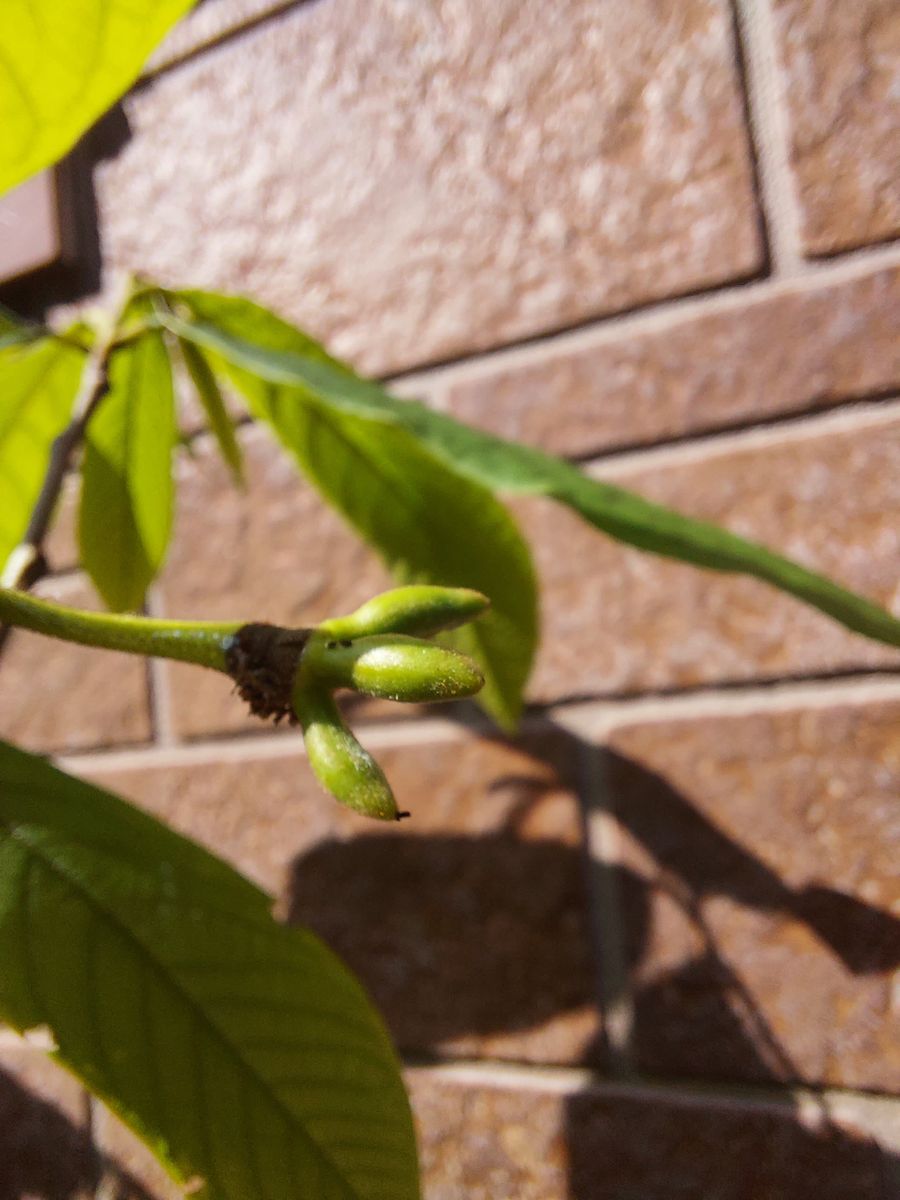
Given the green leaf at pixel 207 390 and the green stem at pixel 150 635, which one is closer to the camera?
the green stem at pixel 150 635

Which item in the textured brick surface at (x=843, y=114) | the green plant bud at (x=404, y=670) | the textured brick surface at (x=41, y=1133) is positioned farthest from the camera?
the textured brick surface at (x=41, y=1133)

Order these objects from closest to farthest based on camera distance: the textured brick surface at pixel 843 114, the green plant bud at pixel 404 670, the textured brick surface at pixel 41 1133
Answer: the green plant bud at pixel 404 670 → the textured brick surface at pixel 843 114 → the textured brick surface at pixel 41 1133

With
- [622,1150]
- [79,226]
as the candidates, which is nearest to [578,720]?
[622,1150]

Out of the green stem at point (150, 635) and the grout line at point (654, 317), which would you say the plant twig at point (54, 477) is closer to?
the green stem at point (150, 635)

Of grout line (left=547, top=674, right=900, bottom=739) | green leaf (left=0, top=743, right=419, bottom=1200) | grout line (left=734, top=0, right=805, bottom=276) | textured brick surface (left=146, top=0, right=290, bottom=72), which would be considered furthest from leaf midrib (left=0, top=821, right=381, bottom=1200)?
textured brick surface (left=146, top=0, right=290, bottom=72)

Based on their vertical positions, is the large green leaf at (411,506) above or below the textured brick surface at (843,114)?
below

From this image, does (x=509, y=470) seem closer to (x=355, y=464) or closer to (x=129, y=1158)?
(x=355, y=464)

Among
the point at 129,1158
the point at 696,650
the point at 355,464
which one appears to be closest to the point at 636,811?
the point at 696,650

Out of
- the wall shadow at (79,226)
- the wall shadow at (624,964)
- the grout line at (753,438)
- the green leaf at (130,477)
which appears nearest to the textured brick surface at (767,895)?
the wall shadow at (624,964)
